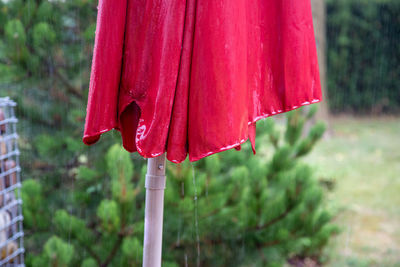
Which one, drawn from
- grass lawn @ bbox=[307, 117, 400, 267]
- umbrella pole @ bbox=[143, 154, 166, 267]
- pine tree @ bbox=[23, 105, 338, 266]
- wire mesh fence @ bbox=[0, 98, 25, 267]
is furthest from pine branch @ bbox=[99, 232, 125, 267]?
grass lawn @ bbox=[307, 117, 400, 267]

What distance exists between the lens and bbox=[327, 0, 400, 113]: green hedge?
786 cm

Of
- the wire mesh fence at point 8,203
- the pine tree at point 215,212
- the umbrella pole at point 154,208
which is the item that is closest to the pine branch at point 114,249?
the pine tree at point 215,212

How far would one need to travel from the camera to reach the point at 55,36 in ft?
7.30

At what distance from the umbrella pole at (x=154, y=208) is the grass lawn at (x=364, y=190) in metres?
1.59

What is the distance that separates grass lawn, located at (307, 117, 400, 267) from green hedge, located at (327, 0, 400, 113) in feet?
2.99

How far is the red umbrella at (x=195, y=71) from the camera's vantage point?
100 centimetres

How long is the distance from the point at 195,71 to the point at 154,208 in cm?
45

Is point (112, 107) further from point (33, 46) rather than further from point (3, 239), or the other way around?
point (33, 46)

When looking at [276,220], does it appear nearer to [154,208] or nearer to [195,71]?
[154,208]

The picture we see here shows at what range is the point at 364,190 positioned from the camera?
4.38 m

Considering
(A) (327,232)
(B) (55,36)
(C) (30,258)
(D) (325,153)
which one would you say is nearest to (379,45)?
(D) (325,153)

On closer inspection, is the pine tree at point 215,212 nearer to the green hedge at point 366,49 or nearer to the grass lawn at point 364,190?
the grass lawn at point 364,190

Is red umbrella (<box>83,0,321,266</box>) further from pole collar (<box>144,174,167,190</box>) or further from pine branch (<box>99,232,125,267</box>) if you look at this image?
pine branch (<box>99,232,125,267</box>)

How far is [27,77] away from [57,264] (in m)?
1.15
